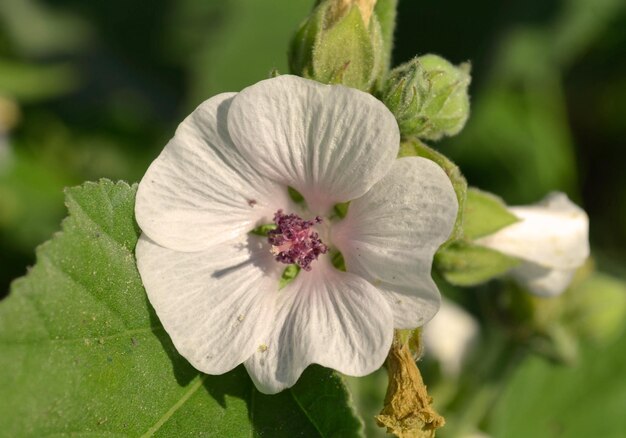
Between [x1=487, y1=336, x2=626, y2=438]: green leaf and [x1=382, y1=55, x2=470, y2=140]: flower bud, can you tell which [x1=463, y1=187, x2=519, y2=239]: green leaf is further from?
[x1=487, y1=336, x2=626, y2=438]: green leaf

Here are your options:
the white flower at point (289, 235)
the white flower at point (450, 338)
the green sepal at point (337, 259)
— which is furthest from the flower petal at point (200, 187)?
the white flower at point (450, 338)

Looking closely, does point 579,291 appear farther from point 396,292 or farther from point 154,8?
point 154,8

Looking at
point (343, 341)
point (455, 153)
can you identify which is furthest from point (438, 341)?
point (343, 341)

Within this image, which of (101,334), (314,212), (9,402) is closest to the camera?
(9,402)

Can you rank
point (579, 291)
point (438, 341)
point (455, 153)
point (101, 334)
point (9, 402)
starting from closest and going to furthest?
point (9, 402) < point (101, 334) < point (579, 291) < point (438, 341) < point (455, 153)

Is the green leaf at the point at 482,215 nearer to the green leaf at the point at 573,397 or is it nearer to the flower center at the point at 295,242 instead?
the flower center at the point at 295,242

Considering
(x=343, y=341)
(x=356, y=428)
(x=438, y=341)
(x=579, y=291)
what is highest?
(x=343, y=341)
